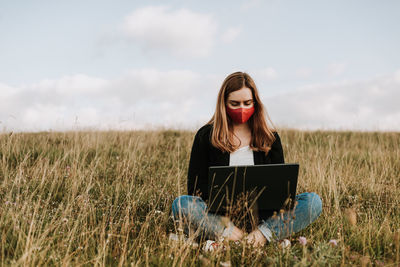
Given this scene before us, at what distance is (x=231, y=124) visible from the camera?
352cm

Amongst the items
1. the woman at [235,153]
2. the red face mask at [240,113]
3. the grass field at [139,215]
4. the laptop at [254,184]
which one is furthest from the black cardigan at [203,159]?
the laptop at [254,184]

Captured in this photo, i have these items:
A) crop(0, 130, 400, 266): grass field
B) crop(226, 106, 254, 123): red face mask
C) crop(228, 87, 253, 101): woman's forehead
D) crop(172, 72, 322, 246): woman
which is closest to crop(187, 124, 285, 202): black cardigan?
crop(172, 72, 322, 246): woman

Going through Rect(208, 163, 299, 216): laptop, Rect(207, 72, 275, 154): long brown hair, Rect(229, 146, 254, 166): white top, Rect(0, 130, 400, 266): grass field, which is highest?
Rect(207, 72, 275, 154): long brown hair

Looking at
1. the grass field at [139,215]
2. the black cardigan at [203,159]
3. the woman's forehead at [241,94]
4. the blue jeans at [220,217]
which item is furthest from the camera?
the black cardigan at [203,159]

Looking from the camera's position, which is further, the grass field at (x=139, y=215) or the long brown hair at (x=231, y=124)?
the long brown hair at (x=231, y=124)

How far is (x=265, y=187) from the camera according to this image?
265cm

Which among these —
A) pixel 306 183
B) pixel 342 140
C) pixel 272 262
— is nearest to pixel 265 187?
pixel 272 262

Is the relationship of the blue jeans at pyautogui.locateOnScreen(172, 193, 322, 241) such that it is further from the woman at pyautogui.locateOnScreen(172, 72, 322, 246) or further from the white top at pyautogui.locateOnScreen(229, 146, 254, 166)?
Result: the white top at pyautogui.locateOnScreen(229, 146, 254, 166)

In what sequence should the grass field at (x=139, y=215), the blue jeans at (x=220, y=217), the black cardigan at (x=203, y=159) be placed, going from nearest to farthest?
the grass field at (x=139, y=215)
the blue jeans at (x=220, y=217)
the black cardigan at (x=203, y=159)

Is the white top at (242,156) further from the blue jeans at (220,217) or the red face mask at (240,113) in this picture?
the blue jeans at (220,217)

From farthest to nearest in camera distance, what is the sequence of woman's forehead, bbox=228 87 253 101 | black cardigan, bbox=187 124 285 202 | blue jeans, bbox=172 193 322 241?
1. black cardigan, bbox=187 124 285 202
2. woman's forehead, bbox=228 87 253 101
3. blue jeans, bbox=172 193 322 241

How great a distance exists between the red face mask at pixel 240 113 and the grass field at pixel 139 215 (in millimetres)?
928

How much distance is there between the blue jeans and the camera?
3.04 meters

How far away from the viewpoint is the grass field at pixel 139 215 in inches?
96.0
